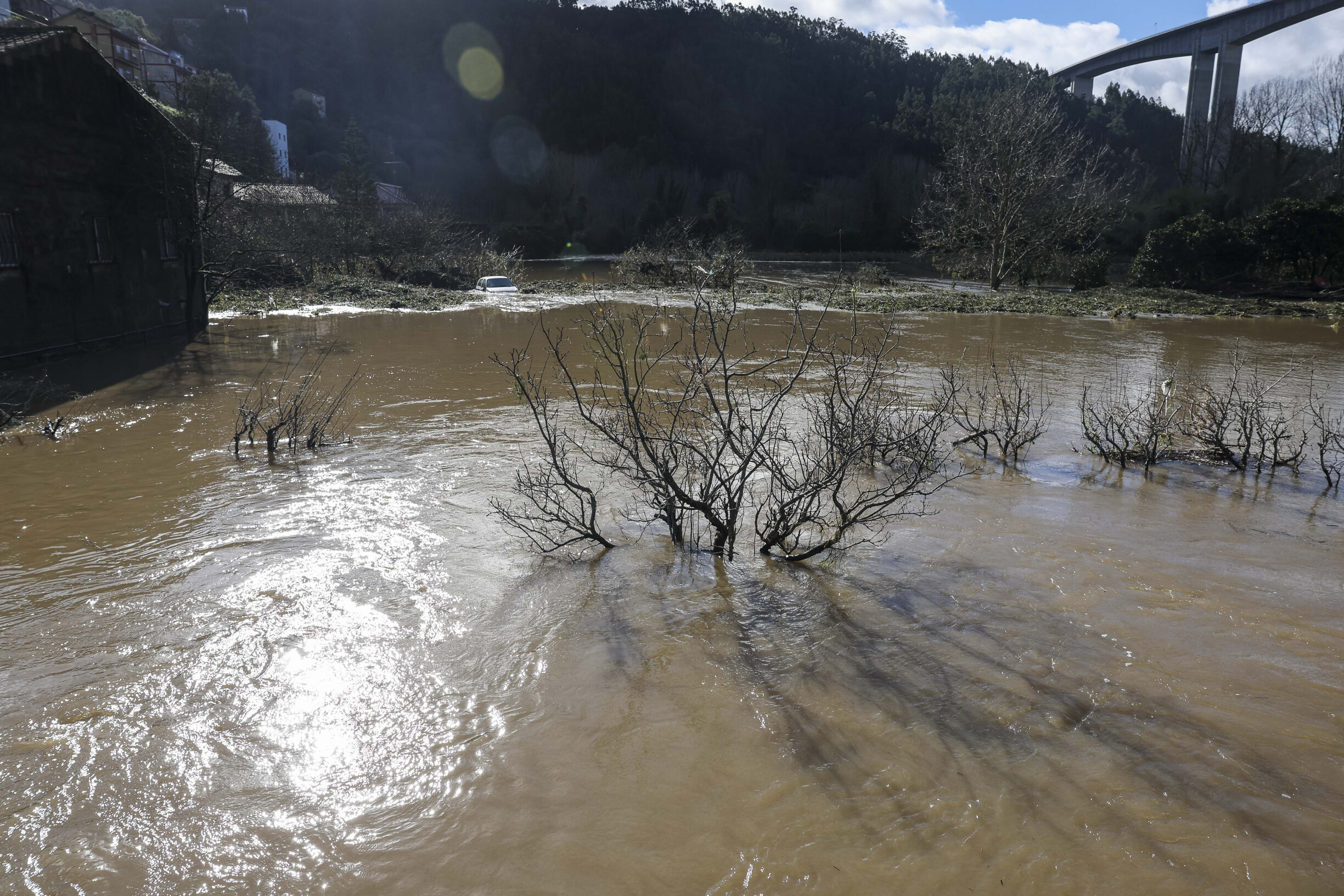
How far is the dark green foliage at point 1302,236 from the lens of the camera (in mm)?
29484

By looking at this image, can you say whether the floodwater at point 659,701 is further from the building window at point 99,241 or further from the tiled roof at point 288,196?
the tiled roof at point 288,196

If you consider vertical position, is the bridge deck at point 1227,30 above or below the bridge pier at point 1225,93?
above

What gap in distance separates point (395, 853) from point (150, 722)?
1.89 metres

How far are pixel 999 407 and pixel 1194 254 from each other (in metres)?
25.7

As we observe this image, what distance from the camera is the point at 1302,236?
29766mm

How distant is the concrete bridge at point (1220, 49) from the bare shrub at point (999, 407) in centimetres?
4496

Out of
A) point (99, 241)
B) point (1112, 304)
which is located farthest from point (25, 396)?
point (1112, 304)

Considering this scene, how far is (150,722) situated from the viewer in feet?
15.1

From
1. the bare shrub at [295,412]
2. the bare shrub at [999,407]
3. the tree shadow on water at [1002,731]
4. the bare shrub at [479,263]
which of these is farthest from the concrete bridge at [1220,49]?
the tree shadow on water at [1002,731]

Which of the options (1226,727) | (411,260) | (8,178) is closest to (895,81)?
(411,260)

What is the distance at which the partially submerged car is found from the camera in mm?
34094

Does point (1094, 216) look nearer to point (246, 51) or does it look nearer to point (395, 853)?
point (395, 853)

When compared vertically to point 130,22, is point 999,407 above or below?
below

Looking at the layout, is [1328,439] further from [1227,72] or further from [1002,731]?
[1227,72]
